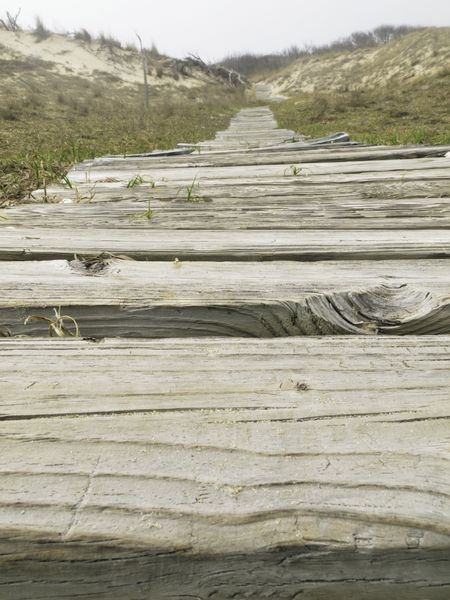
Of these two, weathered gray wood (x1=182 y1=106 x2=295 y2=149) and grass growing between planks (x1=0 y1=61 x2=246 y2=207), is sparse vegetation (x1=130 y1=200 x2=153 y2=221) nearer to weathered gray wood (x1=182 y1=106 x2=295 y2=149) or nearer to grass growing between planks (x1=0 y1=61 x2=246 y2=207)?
grass growing between planks (x1=0 y1=61 x2=246 y2=207)

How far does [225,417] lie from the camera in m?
0.73

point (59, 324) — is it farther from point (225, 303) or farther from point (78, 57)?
point (78, 57)

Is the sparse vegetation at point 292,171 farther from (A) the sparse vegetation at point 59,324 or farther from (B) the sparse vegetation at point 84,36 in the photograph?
(B) the sparse vegetation at point 84,36

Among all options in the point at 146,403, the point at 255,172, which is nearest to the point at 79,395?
the point at 146,403

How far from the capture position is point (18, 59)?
29344 millimetres

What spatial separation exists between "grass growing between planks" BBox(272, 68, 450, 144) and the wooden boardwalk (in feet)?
20.0

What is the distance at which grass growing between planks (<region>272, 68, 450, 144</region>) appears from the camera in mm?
9320

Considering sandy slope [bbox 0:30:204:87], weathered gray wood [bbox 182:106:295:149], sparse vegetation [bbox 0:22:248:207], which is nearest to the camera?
sparse vegetation [bbox 0:22:248:207]

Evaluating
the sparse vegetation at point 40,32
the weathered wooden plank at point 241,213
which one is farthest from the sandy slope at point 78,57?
the weathered wooden plank at point 241,213

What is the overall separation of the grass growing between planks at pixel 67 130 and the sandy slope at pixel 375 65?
1266 centimetres

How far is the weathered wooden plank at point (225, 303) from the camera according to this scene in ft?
3.57

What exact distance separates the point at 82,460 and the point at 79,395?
0.16 meters

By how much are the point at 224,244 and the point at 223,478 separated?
1021 mm

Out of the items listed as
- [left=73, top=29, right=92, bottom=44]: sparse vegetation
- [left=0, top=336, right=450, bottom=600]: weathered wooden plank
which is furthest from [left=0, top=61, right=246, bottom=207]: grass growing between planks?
[left=73, top=29, right=92, bottom=44]: sparse vegetation
